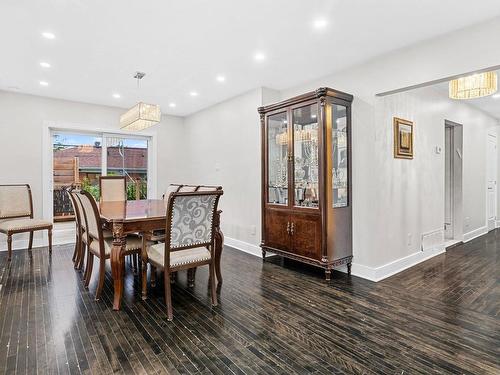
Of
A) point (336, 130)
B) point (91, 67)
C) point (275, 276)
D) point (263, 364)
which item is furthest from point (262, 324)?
point (91, 67)

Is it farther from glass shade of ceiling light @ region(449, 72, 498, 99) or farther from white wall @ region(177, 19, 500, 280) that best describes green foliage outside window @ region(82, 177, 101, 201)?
glass shade of ceiling light @ region(449, 72, 498, 99)

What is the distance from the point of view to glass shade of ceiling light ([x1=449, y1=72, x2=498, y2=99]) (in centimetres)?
350

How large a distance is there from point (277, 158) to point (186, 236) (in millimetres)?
1941

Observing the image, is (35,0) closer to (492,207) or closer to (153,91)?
(153,91)

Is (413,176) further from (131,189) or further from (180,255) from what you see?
(131,189)

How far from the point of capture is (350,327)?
2.33 meters

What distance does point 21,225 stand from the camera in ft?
13.8

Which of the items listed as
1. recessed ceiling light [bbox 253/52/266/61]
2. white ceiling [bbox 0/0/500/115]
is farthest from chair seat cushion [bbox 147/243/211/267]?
recessed ceiling light [bbox 253/52/266/61]

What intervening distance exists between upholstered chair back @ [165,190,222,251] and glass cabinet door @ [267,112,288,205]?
147 cm

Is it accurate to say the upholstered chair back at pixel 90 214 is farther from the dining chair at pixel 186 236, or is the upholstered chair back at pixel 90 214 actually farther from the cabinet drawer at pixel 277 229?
the cabinet drawer at pixel 277 229

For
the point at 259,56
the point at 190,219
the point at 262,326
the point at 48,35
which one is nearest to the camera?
the point at 262,326

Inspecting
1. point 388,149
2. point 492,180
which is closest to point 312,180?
point 388,149

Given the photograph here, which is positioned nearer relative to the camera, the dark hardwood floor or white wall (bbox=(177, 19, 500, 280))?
the dark hardwood floor

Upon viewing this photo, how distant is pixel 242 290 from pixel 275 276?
59 cm
